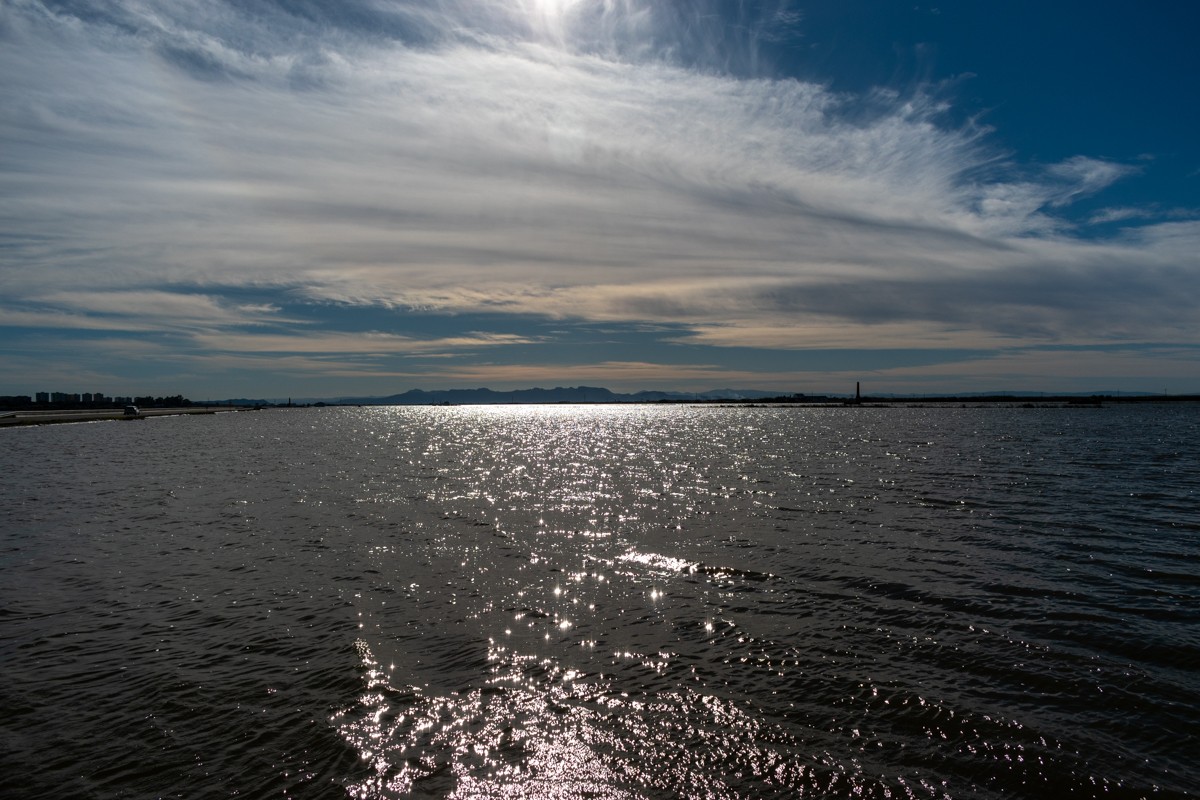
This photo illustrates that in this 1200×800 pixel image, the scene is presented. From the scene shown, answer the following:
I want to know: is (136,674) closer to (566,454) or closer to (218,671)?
(218,671)

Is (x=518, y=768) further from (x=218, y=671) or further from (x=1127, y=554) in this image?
(x=1127, y=554)

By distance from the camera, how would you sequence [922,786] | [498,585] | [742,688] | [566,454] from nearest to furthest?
[922,786] < [742,688] < [498,585] < [566,454]

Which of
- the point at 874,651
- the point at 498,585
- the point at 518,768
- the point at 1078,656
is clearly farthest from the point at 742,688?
the point at 498,585

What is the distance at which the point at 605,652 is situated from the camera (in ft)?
49.7

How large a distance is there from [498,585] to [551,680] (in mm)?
7443

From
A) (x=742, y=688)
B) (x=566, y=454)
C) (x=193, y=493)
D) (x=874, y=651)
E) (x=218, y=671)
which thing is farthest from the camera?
(x=566, y=454)

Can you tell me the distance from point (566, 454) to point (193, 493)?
4322 centimetres

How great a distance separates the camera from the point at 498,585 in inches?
816

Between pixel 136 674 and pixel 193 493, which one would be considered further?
pixel 193 493

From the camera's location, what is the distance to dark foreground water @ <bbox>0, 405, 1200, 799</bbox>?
10.3 m

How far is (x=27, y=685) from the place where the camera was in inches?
524

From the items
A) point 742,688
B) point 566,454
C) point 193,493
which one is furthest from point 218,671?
point 566,454

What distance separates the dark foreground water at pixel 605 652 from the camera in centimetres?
1031

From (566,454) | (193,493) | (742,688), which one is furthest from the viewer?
(566,454)
